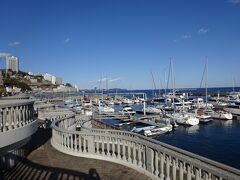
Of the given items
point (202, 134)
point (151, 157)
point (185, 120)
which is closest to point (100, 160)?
point (151, 157)

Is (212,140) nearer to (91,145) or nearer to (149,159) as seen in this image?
(91,145)

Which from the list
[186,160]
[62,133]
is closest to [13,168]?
[62,133]

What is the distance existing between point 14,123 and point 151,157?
12.9ft

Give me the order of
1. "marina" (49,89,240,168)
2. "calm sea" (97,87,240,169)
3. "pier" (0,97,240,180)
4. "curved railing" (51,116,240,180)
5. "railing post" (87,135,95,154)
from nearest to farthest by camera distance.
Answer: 1. "curved railing" (51,116,240,180)
2. "pier" (0,97,240,180)
3. "railing post" (87,135,95,154)
4. "calm sea" (97,87,240,169)
5. "marina" (49,89,240,168)

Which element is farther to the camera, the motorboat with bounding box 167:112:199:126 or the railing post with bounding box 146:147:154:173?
the motorboat with bounding box 167:112:199:126

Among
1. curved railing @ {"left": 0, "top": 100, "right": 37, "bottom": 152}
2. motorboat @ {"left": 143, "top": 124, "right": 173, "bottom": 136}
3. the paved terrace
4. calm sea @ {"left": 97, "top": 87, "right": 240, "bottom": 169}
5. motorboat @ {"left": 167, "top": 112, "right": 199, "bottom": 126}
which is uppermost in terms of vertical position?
curved railing @ {"left": 0, "top": 100, "right": 37, "bottom": 152}

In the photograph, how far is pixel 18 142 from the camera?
299 inches

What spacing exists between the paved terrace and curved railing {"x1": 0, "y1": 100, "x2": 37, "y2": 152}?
1.90 metres

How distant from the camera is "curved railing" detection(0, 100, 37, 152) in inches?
→ 279

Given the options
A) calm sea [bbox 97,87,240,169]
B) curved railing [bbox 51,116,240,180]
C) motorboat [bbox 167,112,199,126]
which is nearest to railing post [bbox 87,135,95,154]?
curved railing [bbox 51,116,240,180]

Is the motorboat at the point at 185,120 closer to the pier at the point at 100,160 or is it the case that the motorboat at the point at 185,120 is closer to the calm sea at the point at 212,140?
the calm sea at the point at 212,140

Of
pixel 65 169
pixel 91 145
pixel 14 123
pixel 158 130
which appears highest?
pixel 14 123

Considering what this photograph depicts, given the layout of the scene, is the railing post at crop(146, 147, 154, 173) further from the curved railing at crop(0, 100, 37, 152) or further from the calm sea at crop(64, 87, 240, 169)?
the calm sea at crop(64, 87, 240, 169)

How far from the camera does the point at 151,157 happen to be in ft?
28.4
